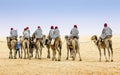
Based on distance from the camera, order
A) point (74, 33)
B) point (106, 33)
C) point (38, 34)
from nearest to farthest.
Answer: point (106, 33), point (74, 33), point (38, 34)

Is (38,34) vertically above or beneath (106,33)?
above

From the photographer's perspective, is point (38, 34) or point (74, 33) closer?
point (74, 33)

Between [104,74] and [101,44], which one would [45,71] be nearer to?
[104,74]

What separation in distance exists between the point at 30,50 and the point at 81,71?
44.2ft


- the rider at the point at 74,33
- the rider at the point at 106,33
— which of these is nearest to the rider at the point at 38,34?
the rider at the point at 74,33

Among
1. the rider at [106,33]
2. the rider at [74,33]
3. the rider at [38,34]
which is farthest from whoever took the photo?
the rider at [38,34]

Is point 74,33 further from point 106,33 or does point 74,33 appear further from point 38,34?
point 38,34

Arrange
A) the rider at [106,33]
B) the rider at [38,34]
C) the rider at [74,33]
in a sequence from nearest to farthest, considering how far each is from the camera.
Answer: the rider at [106,33]
the rider at [74,33]
the rider at [38,34]

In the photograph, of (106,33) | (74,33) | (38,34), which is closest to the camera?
(106,33)

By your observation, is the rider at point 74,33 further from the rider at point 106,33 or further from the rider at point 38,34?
the rider at point 38,34

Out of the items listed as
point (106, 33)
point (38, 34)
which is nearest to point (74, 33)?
point (106, 33)

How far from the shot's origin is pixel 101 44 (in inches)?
1147

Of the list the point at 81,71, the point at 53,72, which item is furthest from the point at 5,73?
the point at 81,71

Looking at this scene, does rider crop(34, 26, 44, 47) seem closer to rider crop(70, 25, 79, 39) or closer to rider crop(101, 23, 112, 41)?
rider crop(70, 25, 79, 39)
